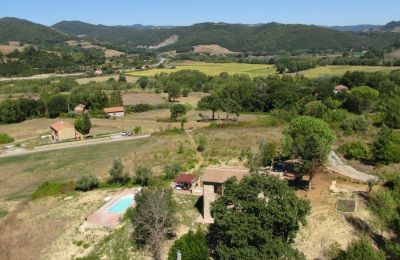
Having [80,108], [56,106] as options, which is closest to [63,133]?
[56,106]

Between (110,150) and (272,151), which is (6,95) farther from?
(272,151)

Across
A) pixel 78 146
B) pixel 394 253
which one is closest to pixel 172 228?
pixel 394 253

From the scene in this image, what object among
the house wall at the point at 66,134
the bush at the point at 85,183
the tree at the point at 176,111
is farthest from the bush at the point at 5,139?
the bush at the point at 85,183

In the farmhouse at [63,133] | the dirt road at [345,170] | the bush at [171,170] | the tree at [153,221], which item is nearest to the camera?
the tree at [153,221]

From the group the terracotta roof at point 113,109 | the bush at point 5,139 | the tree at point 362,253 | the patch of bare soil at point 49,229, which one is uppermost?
the tree at point 362,253

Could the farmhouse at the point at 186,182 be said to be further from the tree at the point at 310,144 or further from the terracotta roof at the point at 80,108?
the terracotta roof at the point at 80,108

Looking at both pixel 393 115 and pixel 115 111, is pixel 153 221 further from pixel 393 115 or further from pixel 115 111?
pixel 115 111
